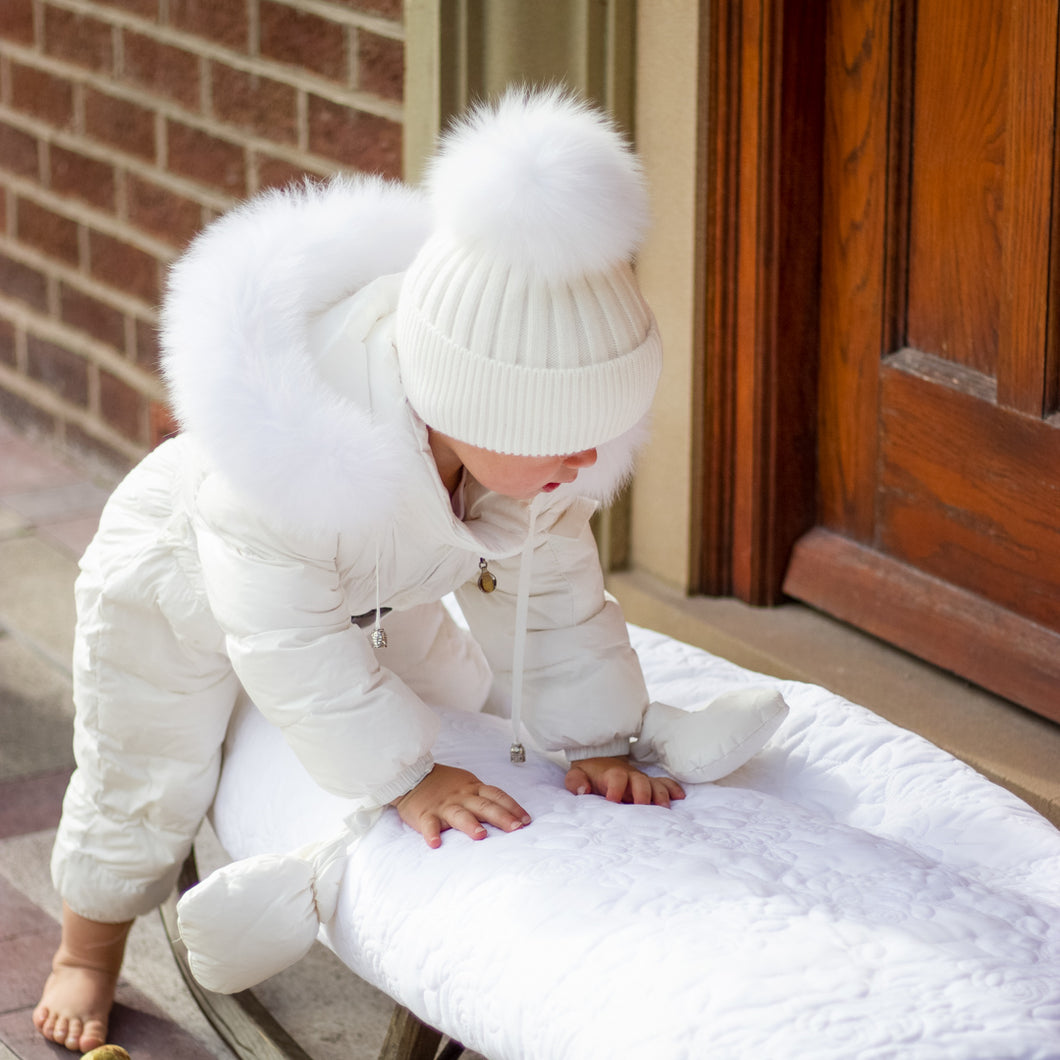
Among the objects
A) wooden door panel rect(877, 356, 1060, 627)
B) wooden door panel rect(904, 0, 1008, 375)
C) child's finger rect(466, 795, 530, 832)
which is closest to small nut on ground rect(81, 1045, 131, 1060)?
child's finger rect(466, 795, 530, 832)

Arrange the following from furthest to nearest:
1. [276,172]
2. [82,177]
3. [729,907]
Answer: [82,177] < [276,172] < [729,907]

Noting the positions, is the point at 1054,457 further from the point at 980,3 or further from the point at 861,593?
the point at 980,3

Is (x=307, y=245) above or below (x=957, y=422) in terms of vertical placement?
above

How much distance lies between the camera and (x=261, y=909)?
5.40 feet

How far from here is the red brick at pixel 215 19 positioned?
3.14 meters

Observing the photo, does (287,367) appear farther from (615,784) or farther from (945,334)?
(945,334)

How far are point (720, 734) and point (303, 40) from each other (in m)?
1.76

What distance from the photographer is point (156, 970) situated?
2178 millimetres

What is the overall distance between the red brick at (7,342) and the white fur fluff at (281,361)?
2661 mm

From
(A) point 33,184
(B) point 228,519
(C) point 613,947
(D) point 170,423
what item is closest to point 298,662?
(B) point 228,519

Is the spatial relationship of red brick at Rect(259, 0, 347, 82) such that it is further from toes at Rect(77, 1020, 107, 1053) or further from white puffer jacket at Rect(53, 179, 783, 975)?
toes at Rect(77, 1020, 107, 1053)

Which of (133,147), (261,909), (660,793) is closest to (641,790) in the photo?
(660,793)

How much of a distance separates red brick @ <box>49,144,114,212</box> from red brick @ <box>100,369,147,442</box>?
408mm

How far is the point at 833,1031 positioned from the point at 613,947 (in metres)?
0.22
